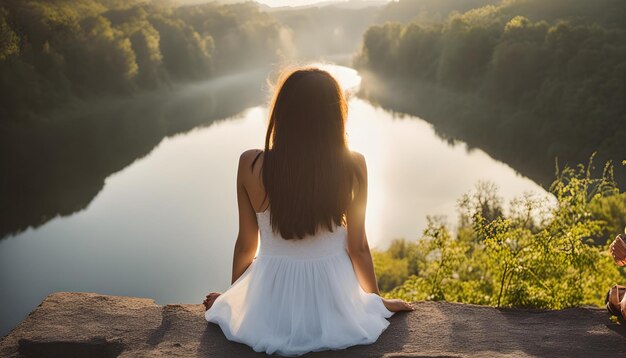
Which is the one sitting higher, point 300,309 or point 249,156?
point 249,156

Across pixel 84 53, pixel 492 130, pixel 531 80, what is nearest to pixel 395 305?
pixel 492 130

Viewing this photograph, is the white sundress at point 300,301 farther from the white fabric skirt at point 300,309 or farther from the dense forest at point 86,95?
the dense forest at point 86,95

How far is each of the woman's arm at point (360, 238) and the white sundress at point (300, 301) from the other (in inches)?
1.9

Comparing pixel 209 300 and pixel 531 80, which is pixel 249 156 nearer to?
pixel 209 300

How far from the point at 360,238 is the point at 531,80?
29.2m

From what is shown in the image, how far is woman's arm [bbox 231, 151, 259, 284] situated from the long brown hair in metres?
0.13

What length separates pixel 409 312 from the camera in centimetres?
327

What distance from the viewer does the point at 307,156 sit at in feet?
8.46

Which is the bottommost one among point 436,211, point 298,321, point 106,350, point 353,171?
point 436,211

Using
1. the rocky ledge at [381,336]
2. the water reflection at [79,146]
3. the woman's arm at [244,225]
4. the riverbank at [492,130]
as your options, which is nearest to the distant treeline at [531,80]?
the riverbank at [492,130]

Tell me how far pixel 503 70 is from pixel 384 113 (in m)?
9.22

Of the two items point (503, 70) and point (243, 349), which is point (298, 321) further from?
point (503, 70)

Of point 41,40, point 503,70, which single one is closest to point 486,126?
point 503,70

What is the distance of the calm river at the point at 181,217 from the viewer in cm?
1611
